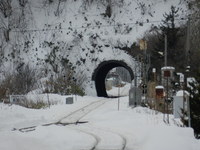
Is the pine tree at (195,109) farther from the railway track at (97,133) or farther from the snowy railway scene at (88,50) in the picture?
the snowy railway scene at (88,50)

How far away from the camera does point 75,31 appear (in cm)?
3628

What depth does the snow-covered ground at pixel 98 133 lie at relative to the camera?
8.80 meters

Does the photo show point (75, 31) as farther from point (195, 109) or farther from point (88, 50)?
point (195, 109)

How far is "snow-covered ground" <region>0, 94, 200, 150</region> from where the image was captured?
8795 millimetres

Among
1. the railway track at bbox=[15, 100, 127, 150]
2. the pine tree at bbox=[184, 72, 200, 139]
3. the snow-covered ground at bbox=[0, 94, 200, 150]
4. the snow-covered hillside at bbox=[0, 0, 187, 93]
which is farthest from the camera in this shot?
the snow-covered hillside at bbox=[0, 0, 187, 93]

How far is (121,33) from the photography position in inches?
1415

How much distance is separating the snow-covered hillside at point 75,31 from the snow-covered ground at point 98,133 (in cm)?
1638

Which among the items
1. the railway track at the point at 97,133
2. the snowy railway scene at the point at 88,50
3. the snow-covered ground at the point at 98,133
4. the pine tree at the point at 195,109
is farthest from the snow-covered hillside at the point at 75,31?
the pine tree at the point at 195,109

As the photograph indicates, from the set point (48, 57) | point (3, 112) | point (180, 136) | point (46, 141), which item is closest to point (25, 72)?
point (48, 57)

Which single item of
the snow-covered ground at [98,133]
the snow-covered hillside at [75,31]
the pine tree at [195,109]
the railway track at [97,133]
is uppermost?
the snow-covered hillside at [75,31]

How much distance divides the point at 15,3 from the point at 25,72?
11.1 m

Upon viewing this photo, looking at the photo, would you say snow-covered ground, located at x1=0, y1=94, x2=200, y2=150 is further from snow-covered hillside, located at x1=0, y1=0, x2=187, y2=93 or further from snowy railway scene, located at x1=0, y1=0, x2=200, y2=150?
snow-covered hillside, located at x1=0, y1=0, x2=187, y2=93

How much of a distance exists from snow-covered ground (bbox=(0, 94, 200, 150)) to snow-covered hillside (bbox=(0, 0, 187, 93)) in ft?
53.8

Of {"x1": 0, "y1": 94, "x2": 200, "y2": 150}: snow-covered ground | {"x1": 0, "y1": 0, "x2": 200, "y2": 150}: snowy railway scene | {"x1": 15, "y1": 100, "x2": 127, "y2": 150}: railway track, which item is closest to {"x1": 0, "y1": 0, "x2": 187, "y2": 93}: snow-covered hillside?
{"x1": 0, "y1": 0, "x2": 200, "y2": 150}: snowy railway scene
